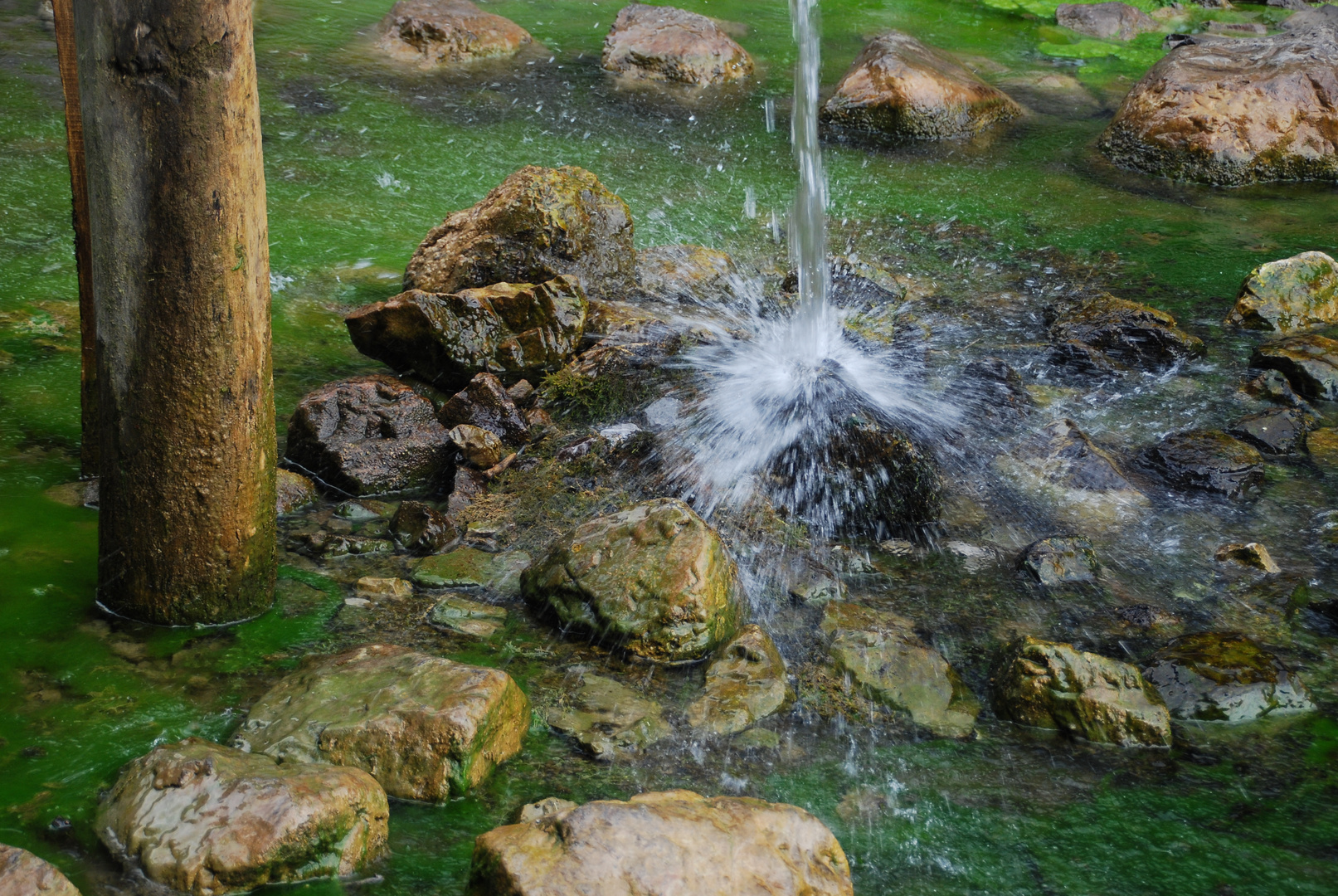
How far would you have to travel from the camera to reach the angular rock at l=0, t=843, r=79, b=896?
2.09 metres

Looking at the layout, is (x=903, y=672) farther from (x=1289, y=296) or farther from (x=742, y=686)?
(x=1289, y=296)

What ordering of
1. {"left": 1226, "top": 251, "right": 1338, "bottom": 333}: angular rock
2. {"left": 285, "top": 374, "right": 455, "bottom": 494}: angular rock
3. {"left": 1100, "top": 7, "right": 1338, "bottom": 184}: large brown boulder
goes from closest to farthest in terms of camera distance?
1. {"left": 285, "top": 374, "right": 455, "bottom": 494}: angular rock
2. {"left": 1226, "top": 251, "right": 1338, "bottom": 333}: angular rock
3. {"left": 1100, "top": 7, "right": 1338, "bottom": 184}: large brown boulder

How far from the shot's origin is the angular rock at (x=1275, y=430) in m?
4.87

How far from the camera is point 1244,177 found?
8.31 m

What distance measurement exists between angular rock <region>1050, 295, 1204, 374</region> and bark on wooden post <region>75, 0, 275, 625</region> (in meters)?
4.23

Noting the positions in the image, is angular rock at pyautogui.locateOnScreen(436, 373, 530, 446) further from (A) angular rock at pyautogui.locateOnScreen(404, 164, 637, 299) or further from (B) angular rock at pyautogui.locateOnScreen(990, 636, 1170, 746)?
(B) angular rock at pyautogui.locateOnScreen(990, 636, 1170, 746)

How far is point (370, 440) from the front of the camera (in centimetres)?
439

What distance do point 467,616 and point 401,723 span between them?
0.79 meters

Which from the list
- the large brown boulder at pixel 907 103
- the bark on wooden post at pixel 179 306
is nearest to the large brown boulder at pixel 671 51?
the large brown boulder at pixel 907 103

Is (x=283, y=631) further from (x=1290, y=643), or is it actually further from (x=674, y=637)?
(x=1290, y=643)

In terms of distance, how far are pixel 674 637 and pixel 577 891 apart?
1.30 meters

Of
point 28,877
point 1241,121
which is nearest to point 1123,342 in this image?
point 1241,121

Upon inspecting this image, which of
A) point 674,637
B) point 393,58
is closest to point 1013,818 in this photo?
point 674,637

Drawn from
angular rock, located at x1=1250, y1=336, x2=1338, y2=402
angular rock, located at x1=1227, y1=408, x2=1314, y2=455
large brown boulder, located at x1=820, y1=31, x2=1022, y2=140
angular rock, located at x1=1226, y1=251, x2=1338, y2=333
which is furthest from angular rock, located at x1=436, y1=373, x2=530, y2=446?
large brown boulder, located at x1=820, y1=31, x2=1022, y2=140
